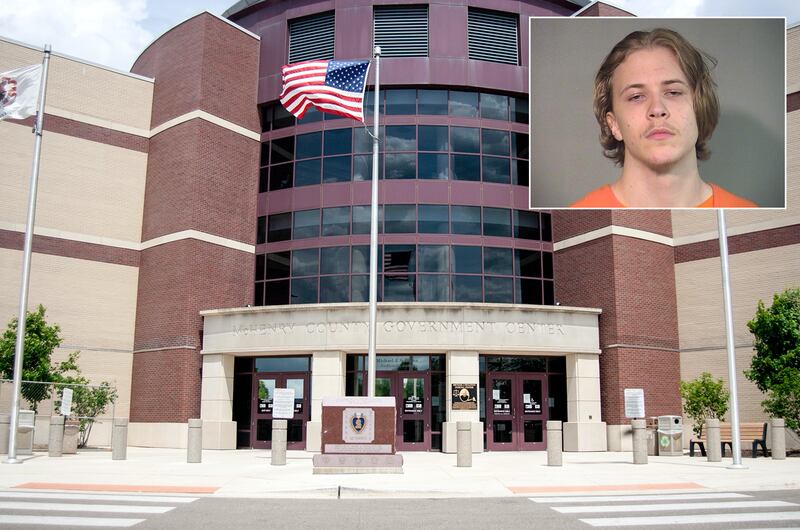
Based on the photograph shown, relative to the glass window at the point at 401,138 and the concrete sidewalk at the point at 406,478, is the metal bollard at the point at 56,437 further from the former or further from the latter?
the glass window at the point at 401,138

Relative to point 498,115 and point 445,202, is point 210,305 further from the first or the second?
point 498,115

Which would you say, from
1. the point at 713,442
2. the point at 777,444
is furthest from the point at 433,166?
A: the point at 777,444

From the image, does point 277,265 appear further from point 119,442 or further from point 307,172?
point 119,442

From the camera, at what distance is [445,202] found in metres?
32.1

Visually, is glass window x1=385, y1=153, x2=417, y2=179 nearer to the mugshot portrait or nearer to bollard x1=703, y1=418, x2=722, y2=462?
the mugshot portrait

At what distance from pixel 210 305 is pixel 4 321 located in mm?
7931

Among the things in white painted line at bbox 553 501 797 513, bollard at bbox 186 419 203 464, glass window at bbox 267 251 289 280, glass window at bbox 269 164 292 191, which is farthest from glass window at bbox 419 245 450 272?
white painted line at bbox 553 501 797 513

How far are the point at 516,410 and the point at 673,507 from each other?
17.3 metres

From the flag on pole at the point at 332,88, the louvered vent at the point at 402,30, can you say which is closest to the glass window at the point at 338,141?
the louvered vent at the point at 402,30

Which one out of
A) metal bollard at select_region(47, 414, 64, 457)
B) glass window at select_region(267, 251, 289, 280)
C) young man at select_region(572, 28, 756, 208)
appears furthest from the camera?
glass window at select_region(267, 251, 289, 280)

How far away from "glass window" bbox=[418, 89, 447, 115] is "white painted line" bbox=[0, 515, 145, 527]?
81.2ft

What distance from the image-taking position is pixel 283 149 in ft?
115

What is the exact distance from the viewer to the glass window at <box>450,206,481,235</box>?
3212cm

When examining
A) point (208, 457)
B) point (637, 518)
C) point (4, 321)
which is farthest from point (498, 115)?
point (637, 518)
